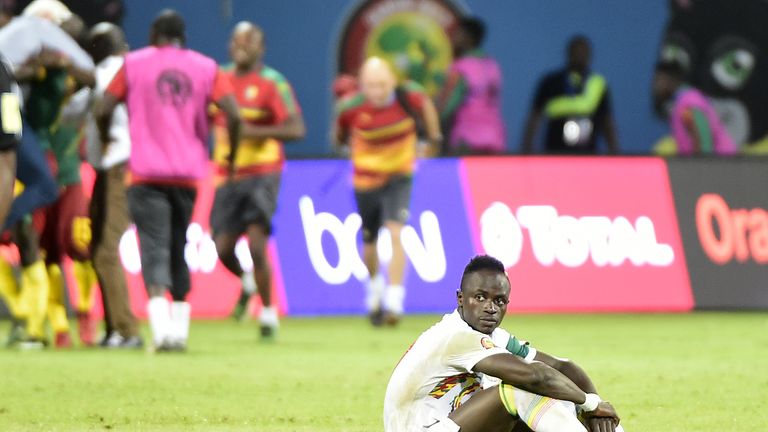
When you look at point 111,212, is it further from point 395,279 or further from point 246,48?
point 395,279

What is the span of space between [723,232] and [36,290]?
7149 millimetres

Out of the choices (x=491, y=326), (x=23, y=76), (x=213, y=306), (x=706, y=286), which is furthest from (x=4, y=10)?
(x=491, y=326)

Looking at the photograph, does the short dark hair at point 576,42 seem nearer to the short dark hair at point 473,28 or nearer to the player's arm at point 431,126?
the short dark hair at point 473,28

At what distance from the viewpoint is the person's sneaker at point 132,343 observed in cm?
1306

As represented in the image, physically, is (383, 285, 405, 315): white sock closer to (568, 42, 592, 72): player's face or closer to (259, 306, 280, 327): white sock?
(259, 306, 280, 327): white sock

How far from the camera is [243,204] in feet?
47.8

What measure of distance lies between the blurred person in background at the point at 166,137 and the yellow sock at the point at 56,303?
934 millimetres

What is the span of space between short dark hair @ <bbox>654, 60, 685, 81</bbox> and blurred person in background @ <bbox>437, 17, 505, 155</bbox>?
1.94m

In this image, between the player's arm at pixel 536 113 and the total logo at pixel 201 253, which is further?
the player's arm at pixel 536 113

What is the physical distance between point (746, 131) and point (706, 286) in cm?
600

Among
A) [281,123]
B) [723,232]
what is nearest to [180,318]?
[281,123]

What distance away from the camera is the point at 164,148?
496 inches

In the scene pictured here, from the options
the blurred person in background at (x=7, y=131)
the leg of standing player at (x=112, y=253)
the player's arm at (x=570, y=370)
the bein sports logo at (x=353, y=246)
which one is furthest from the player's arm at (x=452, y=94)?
the player's arm at (x=570, y=370)

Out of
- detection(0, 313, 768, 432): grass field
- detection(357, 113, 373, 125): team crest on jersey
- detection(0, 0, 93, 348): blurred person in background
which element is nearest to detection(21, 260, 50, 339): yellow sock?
detection(0, 0, 93, 348): blurred person in background
